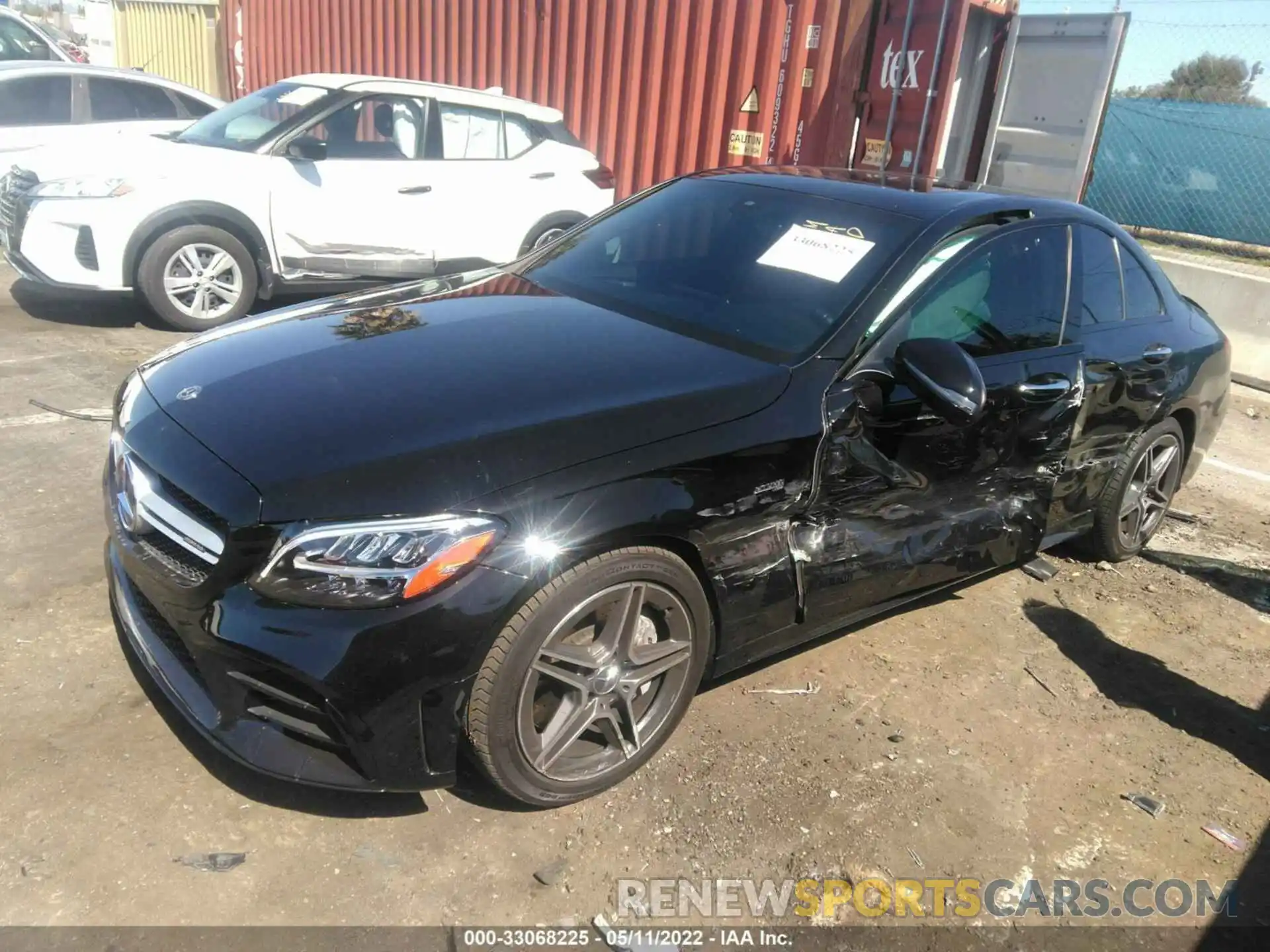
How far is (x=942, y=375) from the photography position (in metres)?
2.88

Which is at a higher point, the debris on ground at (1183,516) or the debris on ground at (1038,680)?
the debris on ground at (1183,516)

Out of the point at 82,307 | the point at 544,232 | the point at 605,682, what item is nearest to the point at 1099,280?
the point at 605,682

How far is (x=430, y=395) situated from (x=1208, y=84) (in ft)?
77.0

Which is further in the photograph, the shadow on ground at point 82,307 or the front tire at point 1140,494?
the shadow on ground at point 82,307

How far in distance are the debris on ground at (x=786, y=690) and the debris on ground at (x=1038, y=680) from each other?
847 millimetres

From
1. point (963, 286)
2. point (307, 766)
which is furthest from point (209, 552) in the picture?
point (963, 286)

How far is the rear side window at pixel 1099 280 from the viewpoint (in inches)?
150

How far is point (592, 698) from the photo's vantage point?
103 inches

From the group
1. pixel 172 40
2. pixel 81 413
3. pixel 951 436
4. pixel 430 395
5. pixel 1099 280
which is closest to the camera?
pixel 430 395

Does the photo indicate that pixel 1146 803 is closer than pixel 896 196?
Yes

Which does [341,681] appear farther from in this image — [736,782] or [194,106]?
[194,106]

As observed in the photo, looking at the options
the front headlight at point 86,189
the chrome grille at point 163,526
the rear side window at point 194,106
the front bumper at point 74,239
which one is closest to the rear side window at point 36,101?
the rear side window at point 194,106

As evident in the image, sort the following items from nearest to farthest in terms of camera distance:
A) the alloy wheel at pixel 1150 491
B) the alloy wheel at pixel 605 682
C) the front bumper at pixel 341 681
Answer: the front bumper at pixel 341 681 → the alloy wheel at pixel 605 682 → the alloy wheel at pixel 1150 491

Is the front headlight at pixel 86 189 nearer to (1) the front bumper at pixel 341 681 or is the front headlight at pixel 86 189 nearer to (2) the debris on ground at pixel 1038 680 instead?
(1) the front bumper at pixel 341 681
